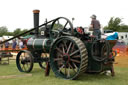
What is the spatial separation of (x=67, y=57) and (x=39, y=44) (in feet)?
6.07

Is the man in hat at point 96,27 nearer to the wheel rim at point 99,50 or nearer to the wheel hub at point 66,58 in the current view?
the wheel rim at point 99,50

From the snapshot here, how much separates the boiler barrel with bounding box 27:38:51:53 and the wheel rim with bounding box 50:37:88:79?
0.72 metres

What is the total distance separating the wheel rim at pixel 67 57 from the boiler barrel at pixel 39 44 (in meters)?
0.72

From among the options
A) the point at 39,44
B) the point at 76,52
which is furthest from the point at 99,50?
the point at 39,44

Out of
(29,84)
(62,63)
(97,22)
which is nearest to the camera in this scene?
(29,84)

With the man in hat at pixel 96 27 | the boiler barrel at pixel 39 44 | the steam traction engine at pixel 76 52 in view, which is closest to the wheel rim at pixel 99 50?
the steam traction engine at pixel 76 52

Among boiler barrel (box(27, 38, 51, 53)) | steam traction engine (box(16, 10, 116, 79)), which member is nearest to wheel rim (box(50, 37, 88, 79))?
steam traction engine (box(16, 10, 116, 79))

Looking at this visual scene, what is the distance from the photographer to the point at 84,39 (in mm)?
6227

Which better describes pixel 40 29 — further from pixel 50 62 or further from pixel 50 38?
pixel 50 62

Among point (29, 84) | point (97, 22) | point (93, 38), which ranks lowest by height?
point (29, 84)

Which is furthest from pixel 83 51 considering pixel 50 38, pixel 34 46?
pixel 34 46

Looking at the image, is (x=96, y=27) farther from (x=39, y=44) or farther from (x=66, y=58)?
(x=39, y=44)

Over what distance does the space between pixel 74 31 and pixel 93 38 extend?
686 millimetres

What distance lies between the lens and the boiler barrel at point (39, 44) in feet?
22.7
